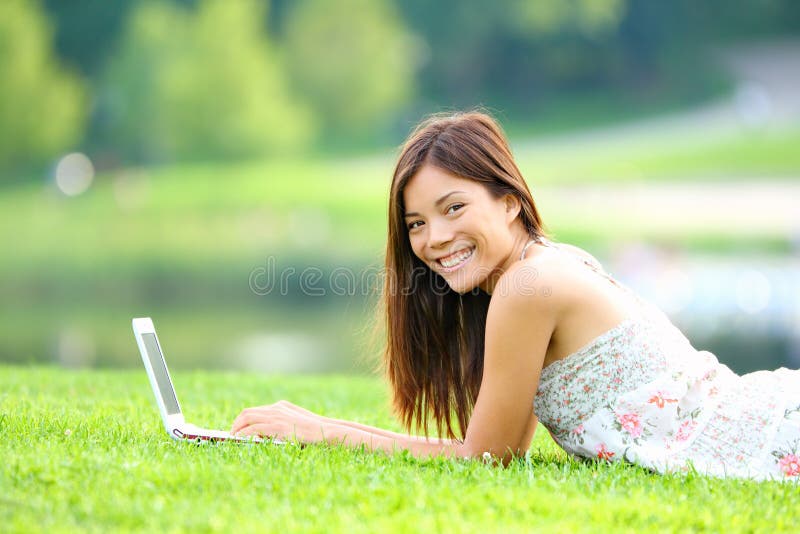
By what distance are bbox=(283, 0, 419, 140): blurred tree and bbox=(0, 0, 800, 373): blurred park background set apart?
77 mm

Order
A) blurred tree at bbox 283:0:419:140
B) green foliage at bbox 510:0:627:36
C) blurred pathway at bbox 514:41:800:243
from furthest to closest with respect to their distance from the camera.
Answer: green foliage at bbox 510:0:627:36 → blurred tree at bbox 283:0:419:140 → blurred pathway at bbox 514:41:800:243

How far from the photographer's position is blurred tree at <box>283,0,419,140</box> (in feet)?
94.3

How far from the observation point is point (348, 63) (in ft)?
95.5

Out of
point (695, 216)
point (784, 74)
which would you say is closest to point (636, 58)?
point (784, 74)

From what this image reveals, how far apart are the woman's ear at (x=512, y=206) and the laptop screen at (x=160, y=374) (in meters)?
1.21

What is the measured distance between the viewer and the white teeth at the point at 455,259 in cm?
306

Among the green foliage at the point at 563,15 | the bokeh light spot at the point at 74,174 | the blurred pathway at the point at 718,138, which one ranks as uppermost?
the green foliage at the point at 563,15

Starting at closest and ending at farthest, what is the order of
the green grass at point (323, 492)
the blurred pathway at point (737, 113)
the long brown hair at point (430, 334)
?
the green grass at point (323, 492) → the long brown hair at point (430, 334) → the blurred pathway at point (737, 113)

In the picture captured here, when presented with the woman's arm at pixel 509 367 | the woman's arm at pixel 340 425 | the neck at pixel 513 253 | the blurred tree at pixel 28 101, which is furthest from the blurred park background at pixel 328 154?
the woman's arm at pixel 509 367

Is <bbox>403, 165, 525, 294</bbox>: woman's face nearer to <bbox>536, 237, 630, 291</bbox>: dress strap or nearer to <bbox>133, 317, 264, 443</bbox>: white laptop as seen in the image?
<bbox>536, 237, 630, 291</bbox>: dress strap

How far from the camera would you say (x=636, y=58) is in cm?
3341

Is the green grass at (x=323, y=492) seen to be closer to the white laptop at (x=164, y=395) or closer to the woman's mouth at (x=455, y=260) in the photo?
the white laptop at (x=164, y=395)

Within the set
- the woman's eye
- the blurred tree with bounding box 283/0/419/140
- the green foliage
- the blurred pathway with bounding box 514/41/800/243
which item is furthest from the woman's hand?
the green foliage

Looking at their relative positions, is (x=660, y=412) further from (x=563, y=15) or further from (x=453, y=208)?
(x=563, y=15)
